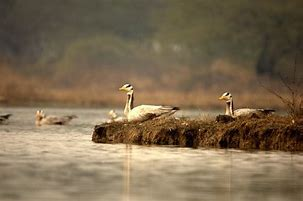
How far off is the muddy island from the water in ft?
3.11

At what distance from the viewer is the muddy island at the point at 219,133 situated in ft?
85.9

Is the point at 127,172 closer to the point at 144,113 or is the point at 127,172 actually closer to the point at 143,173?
the point at 143,173

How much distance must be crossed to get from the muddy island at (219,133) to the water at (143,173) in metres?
0.95

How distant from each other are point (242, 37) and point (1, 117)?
249 feet

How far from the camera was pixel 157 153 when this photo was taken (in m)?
24.4

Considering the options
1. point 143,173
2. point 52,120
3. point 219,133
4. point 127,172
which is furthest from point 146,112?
point 52,120

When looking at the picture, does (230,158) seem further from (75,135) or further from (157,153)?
(75,135)

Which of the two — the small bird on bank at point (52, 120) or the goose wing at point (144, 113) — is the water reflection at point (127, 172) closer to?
the goose wing at point (144, 113)

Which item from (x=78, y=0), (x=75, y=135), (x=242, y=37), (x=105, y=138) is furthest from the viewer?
(x=78, y=0)

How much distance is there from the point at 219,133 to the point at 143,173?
7.22m

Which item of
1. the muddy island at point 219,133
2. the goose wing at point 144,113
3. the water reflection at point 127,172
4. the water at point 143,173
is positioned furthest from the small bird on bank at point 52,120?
the water reflection at point 127,172

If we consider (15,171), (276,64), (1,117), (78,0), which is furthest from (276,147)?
(78,0)

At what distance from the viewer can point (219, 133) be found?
2695cm

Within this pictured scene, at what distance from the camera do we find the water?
17031 millimetres
